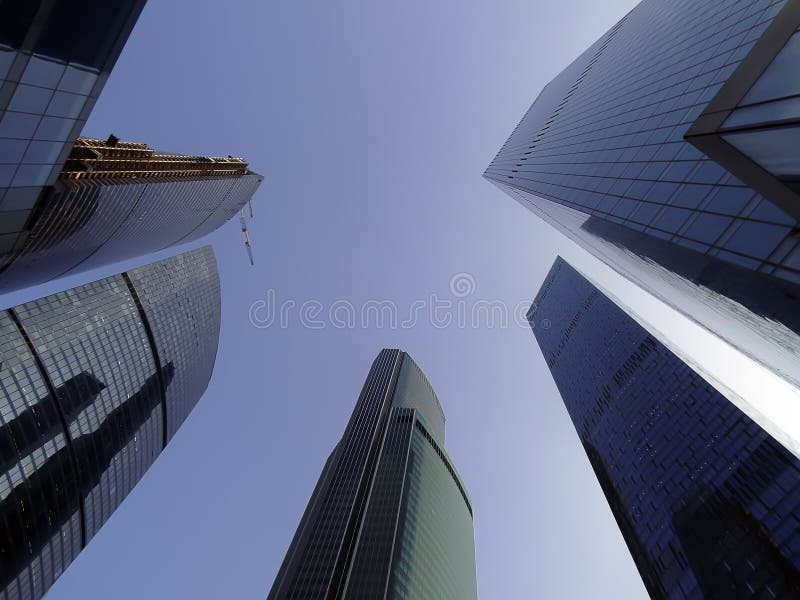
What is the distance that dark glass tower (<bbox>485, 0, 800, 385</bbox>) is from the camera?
45.1 ft

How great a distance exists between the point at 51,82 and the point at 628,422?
10658 centimetres

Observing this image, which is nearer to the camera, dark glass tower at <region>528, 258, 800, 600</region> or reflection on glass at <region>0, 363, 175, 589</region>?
dark glass tower at <region>528, 258, 800, 600</region>

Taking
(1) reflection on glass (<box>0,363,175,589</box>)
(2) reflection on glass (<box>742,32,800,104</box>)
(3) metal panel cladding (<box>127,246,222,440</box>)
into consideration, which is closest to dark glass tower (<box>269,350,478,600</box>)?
(1) reflection on glass (<box>0,363,175,589</box>)

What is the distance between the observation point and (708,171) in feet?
61.9

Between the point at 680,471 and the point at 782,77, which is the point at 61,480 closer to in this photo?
the point at 782,77

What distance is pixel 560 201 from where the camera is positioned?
39.8 m

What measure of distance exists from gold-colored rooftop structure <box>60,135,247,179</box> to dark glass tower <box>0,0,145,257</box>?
76.4 metres

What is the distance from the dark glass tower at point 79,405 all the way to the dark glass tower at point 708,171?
9577cm

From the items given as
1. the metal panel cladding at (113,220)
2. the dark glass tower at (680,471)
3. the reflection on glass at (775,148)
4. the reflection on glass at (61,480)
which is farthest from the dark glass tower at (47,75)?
the reflection on glass at (61,480)

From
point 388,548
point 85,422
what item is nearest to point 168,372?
point 85,422

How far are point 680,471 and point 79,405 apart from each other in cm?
11743

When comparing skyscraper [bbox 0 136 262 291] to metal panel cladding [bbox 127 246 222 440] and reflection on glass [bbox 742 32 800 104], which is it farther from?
reflection on glass [bbox 742 32 800 104]

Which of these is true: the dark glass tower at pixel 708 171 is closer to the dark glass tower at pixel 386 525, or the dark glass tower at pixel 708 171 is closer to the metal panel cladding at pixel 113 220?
the metal panel cladding at pixel 113 220

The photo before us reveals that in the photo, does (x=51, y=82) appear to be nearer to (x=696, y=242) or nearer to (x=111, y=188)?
(x=696, y=242)
